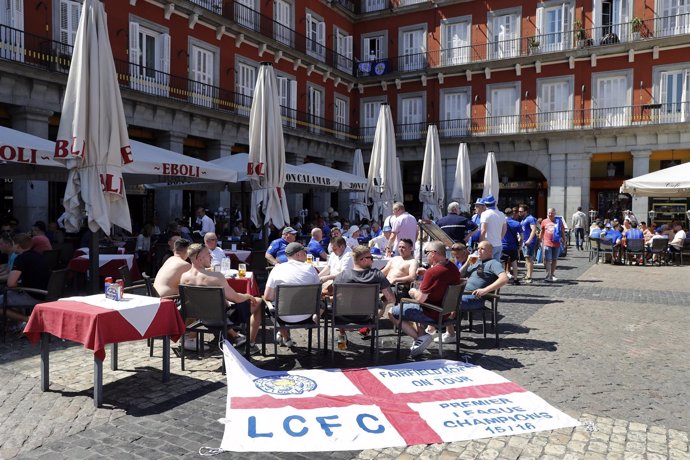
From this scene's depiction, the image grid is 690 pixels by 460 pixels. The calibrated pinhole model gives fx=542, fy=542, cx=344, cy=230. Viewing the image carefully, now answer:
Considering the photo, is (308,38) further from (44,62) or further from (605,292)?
(605,292)

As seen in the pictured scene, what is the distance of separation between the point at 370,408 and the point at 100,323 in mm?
2330

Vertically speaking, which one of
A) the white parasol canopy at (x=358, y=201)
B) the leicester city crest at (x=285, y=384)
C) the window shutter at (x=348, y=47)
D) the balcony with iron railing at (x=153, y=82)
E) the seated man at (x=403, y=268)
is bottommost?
the leicester city crest at (x=285, y=384)

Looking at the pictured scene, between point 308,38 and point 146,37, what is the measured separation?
942 cm

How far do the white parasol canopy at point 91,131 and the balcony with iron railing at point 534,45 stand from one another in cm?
2356

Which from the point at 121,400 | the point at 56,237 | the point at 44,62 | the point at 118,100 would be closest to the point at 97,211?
the point at 118,100

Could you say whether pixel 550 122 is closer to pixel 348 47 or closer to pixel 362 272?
pixel 348 47

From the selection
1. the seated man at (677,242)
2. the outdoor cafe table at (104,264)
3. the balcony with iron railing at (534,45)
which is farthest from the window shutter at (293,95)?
the outdoor cafe table at (104,264)

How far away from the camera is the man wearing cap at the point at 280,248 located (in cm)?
881

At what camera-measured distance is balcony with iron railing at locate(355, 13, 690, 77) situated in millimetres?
23859

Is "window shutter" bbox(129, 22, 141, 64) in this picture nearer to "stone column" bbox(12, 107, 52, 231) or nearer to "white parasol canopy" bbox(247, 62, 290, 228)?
"stone column" bbox(12, 107, 52, 231)

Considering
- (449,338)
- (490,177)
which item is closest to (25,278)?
(449,338)

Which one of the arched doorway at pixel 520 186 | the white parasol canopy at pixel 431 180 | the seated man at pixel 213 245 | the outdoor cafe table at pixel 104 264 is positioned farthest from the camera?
the arched doorway at pixel 520 186

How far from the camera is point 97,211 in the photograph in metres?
6.46

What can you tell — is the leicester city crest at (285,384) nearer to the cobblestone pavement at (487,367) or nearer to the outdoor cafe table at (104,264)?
the cobblestone pavement at (487,367)
